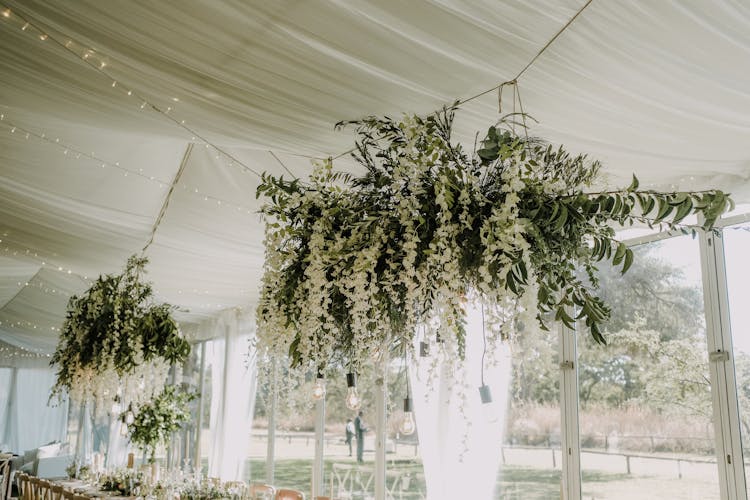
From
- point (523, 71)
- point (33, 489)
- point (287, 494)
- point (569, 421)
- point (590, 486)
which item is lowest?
point (33, 489)

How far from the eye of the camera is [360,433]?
766cm

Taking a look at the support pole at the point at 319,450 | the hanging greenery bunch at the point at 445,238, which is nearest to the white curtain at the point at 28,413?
the support pole at the point at 319,450

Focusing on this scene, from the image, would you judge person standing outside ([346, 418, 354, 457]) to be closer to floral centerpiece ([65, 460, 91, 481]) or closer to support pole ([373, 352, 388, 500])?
support pole ([373, 352, 388, 500])

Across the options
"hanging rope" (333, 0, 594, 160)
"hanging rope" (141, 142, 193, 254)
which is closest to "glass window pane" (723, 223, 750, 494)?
"hanging rope" (333, 0, 594, 160)

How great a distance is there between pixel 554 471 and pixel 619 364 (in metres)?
1.08

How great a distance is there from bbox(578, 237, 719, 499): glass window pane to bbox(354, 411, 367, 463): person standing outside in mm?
3137

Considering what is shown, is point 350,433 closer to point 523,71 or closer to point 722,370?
point 722,370

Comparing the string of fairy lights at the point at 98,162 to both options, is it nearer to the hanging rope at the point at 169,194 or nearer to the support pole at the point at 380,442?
the hanging rope at the point at 169,194

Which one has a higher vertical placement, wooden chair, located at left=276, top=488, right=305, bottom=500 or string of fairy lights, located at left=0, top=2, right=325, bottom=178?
string of fairy lights, located at left=0, top=2, right=325, bottom=178

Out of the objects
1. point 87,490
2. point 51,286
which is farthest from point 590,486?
point 51,286

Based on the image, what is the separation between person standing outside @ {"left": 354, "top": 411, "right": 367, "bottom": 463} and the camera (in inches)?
299

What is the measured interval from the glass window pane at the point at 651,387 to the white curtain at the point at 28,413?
15.7m

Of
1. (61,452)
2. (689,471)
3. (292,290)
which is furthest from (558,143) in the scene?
(61,452)

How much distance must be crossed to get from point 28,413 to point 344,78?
17.6 meters
